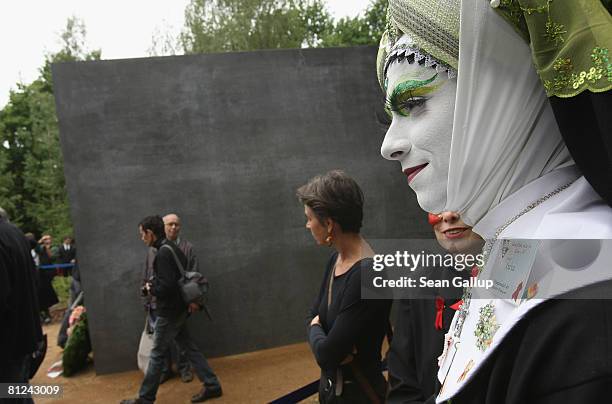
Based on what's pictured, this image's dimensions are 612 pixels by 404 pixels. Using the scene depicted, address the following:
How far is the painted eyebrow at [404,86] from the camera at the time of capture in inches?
37.3

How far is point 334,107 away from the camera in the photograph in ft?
21.2

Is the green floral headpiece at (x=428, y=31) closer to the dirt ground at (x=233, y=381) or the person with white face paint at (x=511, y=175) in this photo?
the person with white face paint at (x=511, y=175)

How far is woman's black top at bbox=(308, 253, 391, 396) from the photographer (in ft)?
7.67

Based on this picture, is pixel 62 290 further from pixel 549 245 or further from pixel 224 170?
pixel 549 245

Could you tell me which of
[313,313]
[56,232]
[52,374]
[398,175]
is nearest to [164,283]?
[313,313]

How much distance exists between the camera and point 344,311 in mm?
2389

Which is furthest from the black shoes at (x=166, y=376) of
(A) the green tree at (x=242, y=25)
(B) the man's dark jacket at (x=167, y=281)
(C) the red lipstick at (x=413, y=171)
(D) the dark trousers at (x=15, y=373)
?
(A) the green tree at (x=242, y=25)

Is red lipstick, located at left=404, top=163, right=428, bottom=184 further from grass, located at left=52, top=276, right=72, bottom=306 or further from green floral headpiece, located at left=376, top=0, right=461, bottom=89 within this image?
grass, located at left=52, top=276, right=72, bottom=306

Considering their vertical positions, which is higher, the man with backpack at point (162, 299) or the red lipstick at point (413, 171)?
the red lipstick at point (413, 171)

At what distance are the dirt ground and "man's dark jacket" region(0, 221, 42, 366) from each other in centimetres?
207

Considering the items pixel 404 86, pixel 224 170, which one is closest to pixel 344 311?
pixel 404 86

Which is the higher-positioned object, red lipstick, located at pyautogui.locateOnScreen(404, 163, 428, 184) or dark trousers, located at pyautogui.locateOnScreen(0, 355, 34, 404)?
red lipstick, located at pyautogui.locateOnScreen(404, 163, 428, 184)

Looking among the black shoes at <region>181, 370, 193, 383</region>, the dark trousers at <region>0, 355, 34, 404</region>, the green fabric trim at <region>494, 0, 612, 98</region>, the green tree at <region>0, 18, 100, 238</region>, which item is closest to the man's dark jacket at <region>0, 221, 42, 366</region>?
the dark trousers at <region>0, 355, 34, 404</region>

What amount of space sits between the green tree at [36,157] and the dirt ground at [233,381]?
14.7 metres
